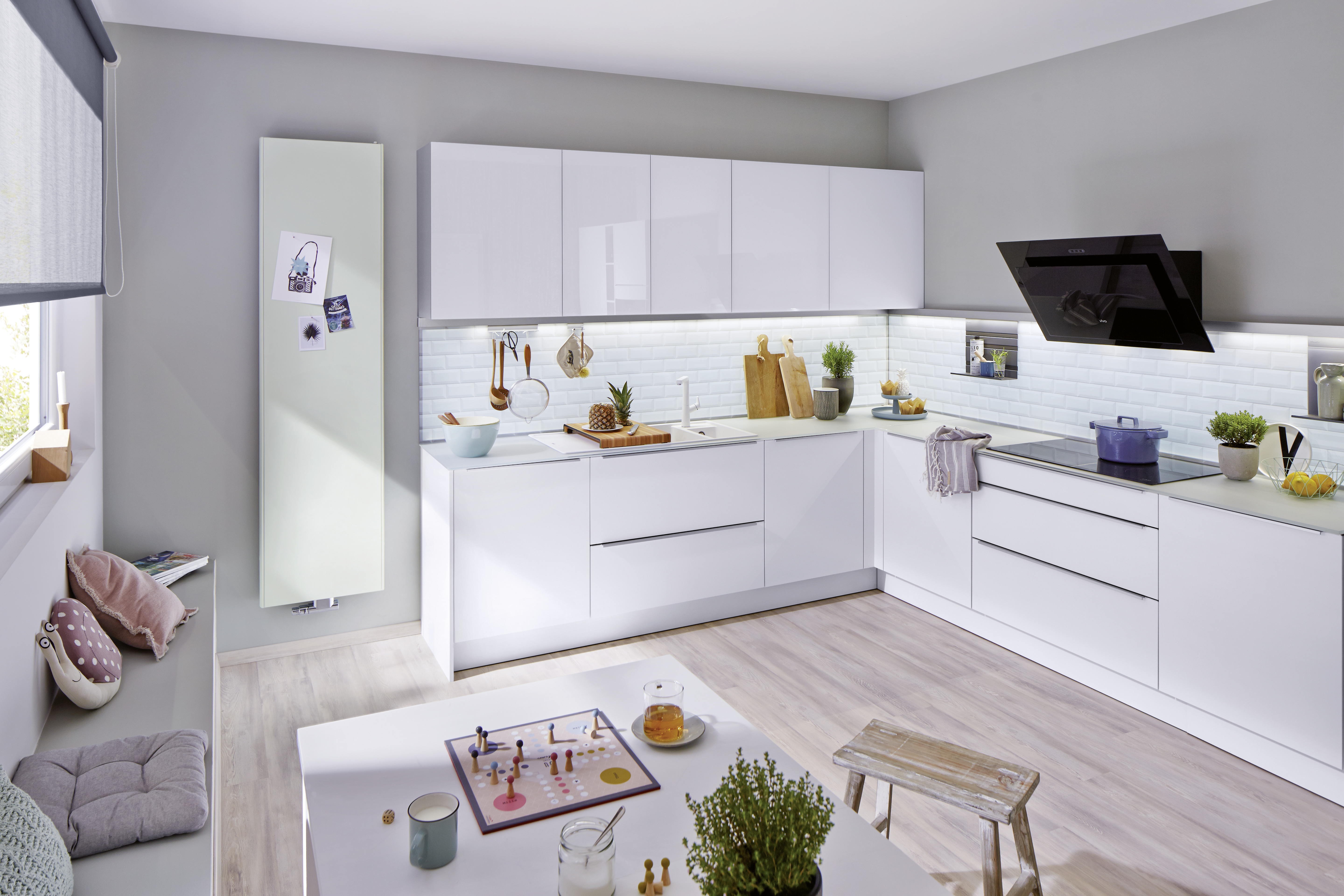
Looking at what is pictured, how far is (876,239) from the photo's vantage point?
5082 mm

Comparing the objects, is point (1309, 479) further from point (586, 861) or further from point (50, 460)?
point (50, 460)

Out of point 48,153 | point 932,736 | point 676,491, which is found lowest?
point 932,736

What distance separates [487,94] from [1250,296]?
133 inches

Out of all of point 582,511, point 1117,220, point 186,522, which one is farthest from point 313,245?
point 1117,220

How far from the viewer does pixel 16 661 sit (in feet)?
7.46

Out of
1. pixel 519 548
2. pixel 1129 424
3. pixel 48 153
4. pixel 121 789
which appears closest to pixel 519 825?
pixel 121 789

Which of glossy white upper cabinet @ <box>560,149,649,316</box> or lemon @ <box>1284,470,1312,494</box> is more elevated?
glossy white upper cabinet @ <box>560,149,649,316</box>

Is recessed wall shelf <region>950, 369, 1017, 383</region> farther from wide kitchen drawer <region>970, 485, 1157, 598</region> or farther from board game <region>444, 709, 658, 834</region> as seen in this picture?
board game <region>444, 709, 658, 834</region>

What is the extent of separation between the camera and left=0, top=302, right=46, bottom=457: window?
2.83m

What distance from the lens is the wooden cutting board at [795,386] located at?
16.6 feet

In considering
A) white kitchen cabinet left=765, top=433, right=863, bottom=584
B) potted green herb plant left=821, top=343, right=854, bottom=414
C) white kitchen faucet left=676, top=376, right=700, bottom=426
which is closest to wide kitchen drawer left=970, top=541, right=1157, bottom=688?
white kitchen cabinet left=765, top=433, right=863, bottom=584

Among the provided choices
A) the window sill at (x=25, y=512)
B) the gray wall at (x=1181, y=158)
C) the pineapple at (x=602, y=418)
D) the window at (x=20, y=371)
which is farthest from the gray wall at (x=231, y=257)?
the gray wall at (x=1181, y=158)

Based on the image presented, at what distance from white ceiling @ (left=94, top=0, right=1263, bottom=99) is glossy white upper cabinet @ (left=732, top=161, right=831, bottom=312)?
1.71 feet

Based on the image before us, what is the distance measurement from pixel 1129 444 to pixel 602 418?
229 cm
